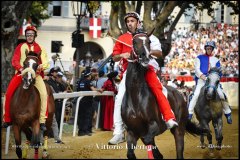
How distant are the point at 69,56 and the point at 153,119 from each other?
132 ft

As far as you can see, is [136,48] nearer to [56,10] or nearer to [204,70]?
[204,70]

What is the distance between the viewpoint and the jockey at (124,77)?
839 centimetres

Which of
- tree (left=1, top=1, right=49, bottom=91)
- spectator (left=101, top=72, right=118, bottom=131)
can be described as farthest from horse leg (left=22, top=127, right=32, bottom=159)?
spectator (left=101, top=72, right=118, bottom=131)

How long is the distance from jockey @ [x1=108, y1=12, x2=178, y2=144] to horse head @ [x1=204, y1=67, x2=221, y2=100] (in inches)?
137

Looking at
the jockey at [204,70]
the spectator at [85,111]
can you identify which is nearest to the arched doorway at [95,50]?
the spectator at [85,111]

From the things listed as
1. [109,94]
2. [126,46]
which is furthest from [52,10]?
[126,46]

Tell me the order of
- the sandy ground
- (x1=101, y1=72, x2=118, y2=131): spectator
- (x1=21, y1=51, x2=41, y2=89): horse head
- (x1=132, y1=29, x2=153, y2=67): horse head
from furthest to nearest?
(x1=101, y1=72, x2=118, y2=131): spectator < the sandy ground < (x1=21, y1=51, x2=41, y2=89): horse head < (x1=132, y1=29, x2=153, y2=67): horse head

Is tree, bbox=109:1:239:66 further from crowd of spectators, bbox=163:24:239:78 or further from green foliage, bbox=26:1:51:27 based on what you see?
crowd of spectators, bbox=163:24:239:78

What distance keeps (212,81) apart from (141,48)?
446cm

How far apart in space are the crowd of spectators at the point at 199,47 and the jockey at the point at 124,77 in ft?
84.1

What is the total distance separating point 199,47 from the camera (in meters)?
40.5

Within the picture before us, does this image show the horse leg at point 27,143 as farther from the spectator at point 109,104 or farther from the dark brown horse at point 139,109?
the spectator at point 109,104

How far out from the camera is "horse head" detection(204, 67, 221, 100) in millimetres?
12000

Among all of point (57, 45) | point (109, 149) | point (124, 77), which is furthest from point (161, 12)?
point (124, 77)
